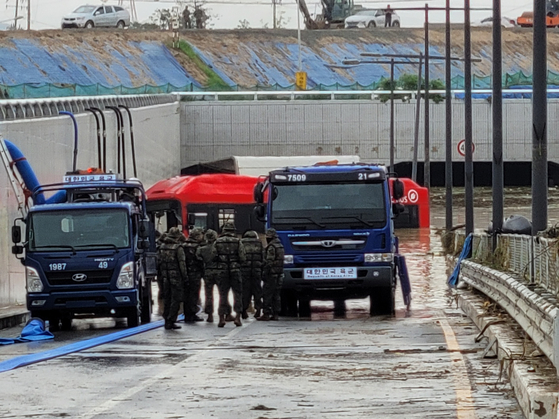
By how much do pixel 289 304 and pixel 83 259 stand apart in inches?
159

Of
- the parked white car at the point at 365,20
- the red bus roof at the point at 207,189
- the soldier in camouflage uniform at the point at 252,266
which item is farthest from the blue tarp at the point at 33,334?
the parked white car at the point at 365,20

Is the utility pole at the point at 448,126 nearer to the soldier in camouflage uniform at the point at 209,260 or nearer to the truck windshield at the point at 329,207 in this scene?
the truck windshield at the point at 329,207

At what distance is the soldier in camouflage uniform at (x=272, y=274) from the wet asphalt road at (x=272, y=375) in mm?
1104

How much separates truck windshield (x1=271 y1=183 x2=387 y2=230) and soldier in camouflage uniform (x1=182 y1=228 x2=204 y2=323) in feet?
4.46

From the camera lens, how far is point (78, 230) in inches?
827

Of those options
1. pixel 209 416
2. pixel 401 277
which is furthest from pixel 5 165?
pixel 209 416

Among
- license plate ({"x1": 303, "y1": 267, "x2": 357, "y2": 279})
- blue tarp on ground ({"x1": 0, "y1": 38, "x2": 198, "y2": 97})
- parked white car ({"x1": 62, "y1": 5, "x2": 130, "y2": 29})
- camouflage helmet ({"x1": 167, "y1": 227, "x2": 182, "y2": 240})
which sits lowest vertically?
license plate ({"x1": 303, "y1": 267, "x2": 357, "y2": 279})

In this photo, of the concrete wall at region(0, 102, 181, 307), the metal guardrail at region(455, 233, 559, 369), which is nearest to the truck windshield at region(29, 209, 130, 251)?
the metal guardrail at region(455, 233, 559, 369)

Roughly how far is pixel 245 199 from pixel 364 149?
2744 cm

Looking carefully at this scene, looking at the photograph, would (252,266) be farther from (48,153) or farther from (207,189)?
(207,189)

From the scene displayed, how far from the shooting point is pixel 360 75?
9225cm

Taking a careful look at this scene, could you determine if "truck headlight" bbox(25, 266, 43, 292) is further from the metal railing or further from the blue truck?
the metal railing

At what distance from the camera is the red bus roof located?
151ft

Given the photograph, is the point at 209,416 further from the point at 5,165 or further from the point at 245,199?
the point at 245,199
